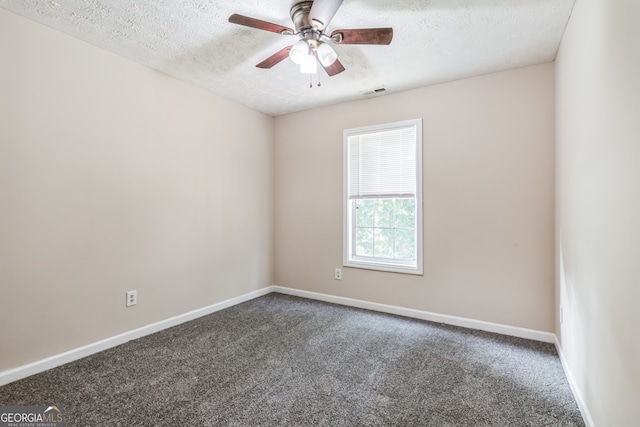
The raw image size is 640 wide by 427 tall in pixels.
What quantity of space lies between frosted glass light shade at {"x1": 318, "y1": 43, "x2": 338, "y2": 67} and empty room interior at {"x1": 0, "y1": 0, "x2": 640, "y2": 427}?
0.09 meters

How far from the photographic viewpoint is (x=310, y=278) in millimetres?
4078

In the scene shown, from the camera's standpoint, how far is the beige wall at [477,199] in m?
2.73

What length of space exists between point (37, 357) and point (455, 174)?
12.5 feet

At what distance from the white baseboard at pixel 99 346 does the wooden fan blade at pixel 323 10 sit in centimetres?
294

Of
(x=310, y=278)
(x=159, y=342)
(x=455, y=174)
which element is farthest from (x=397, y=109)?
(x=159, y=342)

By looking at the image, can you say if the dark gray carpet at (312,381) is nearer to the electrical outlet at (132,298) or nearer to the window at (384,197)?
the electrical outlet at (132,298)

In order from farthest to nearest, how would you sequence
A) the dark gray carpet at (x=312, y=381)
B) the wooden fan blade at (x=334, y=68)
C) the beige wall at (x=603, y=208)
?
1. the wooden fan blade at (x=334, y=68)
2. the dark gray carpet at (x=312, y=381)
3. the beige wall at (x=603, y=208)

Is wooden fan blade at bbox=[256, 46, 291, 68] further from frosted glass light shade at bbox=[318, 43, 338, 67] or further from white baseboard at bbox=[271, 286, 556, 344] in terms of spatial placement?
white baseboard at bbox=[271, 286, 556, 344]

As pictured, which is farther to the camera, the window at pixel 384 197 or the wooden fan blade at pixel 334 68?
the window at pixel 384 197

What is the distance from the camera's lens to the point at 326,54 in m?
2.03

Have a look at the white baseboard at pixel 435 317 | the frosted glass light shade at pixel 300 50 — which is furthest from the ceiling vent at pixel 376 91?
the white baseboard at pixel 435 317

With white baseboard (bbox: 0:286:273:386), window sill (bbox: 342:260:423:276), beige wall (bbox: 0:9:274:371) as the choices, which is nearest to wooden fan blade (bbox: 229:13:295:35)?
beige wall (bbox: 0:9:274:371)

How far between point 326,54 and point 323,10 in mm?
314

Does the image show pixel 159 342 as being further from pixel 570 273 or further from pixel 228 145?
pixel 570 273
